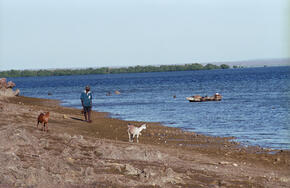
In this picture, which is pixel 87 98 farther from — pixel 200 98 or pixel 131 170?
pixel 200 98

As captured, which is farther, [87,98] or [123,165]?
[87,98]

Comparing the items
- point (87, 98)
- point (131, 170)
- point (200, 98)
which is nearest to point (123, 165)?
point (131, 170)

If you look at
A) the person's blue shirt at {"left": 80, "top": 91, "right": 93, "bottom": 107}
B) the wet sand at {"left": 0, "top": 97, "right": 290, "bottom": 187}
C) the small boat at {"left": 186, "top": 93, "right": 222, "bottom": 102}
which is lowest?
the small boat at {"left": 186, "top": 93, "right": 222, "bottom": 102}

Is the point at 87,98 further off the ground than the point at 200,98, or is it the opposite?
the point at 87,98

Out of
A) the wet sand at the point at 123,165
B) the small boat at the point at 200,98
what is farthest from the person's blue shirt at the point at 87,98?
the small boat at the point at 200,98

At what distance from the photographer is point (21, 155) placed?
36.7 feet

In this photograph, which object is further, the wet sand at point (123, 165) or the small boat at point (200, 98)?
the small boat at point (200, 98)

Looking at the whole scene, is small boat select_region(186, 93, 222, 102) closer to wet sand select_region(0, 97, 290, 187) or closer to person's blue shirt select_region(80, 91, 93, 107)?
person's blue shirt select_region(80, 91, 93, 107)

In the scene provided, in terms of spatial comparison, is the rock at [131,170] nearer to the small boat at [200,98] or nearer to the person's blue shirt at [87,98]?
the person's blue shirt at [87,98]

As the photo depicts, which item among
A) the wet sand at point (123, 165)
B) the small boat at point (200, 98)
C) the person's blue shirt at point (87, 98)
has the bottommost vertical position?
the small boat at point (200, 98)

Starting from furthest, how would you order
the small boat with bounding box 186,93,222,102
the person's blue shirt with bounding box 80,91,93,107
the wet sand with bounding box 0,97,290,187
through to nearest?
the small boat with bounding box 186,93,222,102 < the person's blue shirt with bounding box 80,91,93,107 < the wet sand with bounding box 0,97,290,187

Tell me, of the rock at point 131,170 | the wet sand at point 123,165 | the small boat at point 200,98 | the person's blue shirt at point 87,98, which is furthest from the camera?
the small boat at point 200,98

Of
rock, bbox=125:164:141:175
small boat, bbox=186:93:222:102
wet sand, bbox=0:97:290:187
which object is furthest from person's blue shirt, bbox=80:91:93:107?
small boat, bbox=186:93:222:102

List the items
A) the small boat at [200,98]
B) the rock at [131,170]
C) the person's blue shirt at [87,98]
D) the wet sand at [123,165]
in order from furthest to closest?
1. the small boat at [200,98]
2. the person's blue shirt at [87,98]
3. the rock at [131,170]
4. the wet sand at [123,165]
